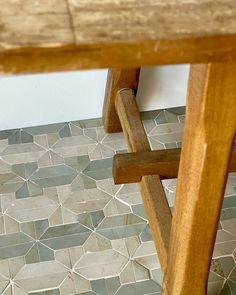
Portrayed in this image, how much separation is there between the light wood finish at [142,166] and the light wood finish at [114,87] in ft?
0.64

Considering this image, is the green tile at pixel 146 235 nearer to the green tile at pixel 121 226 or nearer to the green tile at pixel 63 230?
the green tile at pixel 121 226

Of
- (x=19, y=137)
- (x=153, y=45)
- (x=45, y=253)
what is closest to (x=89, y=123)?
(x=19, y=137)

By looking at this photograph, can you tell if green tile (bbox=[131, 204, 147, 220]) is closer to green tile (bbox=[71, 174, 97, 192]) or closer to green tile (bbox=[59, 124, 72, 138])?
green tile (bbox=[71, 174, 97, 192])

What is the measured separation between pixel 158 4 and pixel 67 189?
2.57 ft

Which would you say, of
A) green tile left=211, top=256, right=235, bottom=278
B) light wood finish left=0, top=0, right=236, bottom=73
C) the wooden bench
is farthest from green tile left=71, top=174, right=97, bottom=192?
light wood finish left=0, top=0, right=236, bottom=73

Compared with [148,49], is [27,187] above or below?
above

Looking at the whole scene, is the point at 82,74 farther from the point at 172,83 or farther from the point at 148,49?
the point at 148,49

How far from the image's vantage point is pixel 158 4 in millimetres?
611

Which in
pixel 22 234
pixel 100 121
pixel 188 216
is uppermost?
pixel 100 121

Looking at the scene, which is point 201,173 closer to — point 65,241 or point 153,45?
point 153,45

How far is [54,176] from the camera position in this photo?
1364 mm

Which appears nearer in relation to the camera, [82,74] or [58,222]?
[58,222]

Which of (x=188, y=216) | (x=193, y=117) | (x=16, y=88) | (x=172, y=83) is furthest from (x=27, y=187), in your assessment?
(x=193, y=117)

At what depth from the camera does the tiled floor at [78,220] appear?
1184 millimetres
